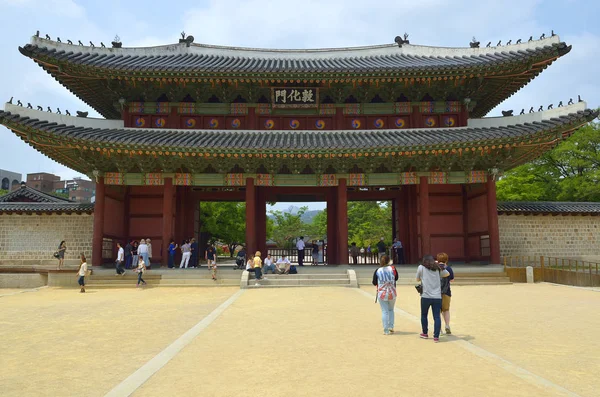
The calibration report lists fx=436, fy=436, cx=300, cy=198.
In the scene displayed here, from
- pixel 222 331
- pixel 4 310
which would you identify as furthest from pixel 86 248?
pixel 222 331

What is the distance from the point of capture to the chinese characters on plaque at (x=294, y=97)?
2162 cm

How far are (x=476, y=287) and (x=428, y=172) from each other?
5.78 metres

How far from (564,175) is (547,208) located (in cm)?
1590

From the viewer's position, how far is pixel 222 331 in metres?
8.76

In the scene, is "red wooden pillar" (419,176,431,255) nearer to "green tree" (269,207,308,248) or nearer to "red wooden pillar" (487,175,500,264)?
"red wooden pillar" (487,175,500,264)

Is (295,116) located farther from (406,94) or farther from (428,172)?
(428,172)

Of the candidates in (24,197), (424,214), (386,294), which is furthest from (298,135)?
(24,197)

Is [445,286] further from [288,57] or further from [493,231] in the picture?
[288,57]

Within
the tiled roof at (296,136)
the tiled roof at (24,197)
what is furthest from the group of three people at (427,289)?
the tiled roof at (24,197)

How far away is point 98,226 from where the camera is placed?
1923cm

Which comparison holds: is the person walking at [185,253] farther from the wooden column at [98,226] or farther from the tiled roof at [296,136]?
the tiled roof at [296,136]

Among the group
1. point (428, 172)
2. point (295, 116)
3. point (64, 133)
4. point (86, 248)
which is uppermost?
point (295, 116)

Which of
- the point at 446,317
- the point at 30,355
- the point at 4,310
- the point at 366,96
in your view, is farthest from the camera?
the point at 366,96

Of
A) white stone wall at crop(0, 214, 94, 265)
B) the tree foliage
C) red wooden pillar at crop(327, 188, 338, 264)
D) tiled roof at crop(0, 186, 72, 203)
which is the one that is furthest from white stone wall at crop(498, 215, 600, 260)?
tiled roof at crop(0, 186, 72, 203)
